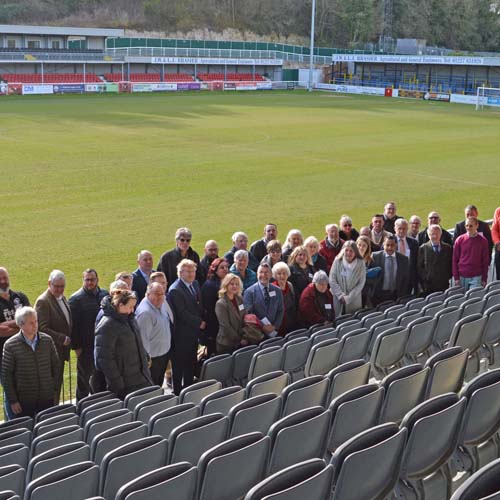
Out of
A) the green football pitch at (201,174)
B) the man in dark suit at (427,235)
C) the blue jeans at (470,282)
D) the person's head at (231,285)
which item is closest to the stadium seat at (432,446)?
the person's head at (231,285)

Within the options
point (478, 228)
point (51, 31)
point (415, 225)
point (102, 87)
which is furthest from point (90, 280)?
point (51, 31)

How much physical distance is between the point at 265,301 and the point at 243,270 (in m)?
0.81

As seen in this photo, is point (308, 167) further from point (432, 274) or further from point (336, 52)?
point (336, 52)

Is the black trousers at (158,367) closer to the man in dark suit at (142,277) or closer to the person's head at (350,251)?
the man in dark suit at (142,277)

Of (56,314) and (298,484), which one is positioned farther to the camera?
(56,314)

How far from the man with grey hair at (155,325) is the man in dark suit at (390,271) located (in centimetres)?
325

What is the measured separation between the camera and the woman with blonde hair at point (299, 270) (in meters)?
9.20

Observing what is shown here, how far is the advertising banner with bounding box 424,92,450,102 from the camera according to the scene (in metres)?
59.6

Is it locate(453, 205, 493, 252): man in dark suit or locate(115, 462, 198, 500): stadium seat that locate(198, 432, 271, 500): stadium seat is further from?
locate(453, 205, 493, 252): man in dark suit

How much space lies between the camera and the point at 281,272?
337 inches

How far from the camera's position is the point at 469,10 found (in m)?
106

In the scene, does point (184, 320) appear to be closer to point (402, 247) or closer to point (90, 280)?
point (90, 280)

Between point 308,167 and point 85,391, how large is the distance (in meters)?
19.6

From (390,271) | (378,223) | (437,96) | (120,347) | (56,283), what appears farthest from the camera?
(437,96)
